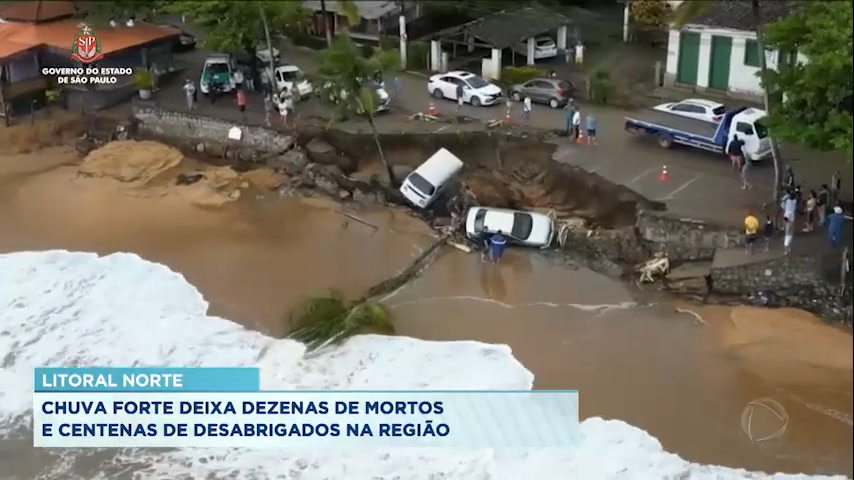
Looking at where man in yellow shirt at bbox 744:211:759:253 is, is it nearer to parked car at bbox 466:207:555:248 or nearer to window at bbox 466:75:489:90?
parked car at bbox 466:207:555:248

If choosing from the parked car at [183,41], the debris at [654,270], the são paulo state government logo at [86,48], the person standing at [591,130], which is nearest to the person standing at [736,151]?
the person standing at [591,130]

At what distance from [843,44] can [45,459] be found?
17164 millimetres

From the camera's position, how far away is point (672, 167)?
27031 mm

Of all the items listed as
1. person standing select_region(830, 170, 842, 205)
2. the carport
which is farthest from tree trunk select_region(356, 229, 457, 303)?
the carport

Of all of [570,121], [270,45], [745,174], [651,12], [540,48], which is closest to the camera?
[745,174]

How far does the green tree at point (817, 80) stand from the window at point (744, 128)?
285cm

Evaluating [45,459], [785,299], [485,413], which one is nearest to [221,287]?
[45,459]

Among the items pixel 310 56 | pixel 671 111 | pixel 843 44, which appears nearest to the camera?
pixel 843 44

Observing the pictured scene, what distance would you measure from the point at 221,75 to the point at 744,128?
52.9 ft

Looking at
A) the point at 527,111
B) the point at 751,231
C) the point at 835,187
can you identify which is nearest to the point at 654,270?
the point at 751,231

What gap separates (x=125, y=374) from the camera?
21.2m

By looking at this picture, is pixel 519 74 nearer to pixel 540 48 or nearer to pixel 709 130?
pixel 540 48

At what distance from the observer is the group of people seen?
2273cm

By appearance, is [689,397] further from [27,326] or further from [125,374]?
[27,326]
